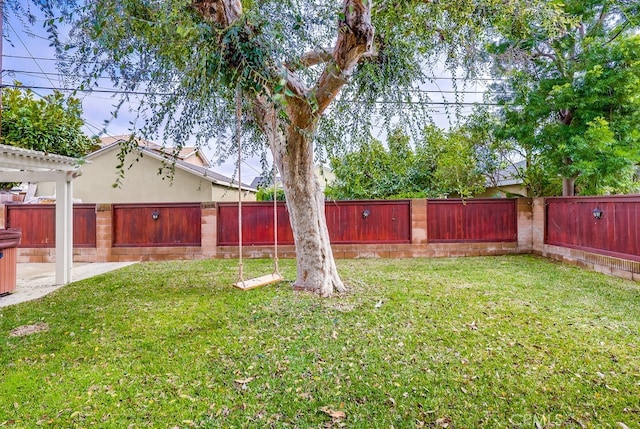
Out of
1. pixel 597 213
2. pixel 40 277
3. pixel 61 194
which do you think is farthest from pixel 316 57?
pixel 40 277

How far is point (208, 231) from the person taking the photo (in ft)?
25.6

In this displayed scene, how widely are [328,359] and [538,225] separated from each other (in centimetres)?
703

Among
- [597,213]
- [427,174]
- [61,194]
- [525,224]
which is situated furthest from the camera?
[427,174]

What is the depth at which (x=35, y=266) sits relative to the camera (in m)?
7.23

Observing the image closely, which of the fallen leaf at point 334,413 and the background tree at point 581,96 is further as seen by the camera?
the background tree at point 581,96

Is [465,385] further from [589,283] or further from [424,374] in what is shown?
[589,283]

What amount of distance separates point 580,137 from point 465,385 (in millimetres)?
6117

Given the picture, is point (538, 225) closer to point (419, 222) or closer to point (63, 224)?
point (419, 222)

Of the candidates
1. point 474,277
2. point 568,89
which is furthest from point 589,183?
point 474,277

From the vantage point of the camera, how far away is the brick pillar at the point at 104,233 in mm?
7688

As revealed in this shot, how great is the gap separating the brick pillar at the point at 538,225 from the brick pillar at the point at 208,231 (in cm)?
749

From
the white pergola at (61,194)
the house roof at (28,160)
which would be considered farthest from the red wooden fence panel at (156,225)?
the house roof at (28,160)

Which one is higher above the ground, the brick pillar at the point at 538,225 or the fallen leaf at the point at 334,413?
the brick pillar at the point at 538,225

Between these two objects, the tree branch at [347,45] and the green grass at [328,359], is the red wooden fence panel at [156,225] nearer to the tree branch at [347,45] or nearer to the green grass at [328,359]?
the green grass at [328,359]
